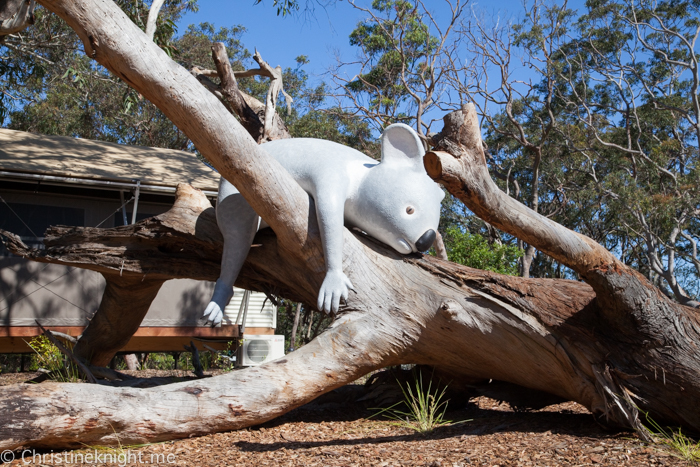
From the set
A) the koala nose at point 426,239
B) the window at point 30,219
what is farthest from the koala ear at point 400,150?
the window at point 30,219

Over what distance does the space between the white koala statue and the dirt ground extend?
0.92 meters

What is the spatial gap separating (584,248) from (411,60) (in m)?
14.7

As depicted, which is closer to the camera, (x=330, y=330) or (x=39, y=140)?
(x=330, y=330)

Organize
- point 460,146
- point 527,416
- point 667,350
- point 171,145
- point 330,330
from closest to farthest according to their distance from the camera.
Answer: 1. point 460,146
2. point 667,350
3. point 330,330
4. point 527,416
5. point 171,145

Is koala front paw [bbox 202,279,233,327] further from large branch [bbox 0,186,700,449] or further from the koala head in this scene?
the koala head

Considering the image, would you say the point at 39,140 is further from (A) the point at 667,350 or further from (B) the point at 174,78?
(A) the point at 667,350

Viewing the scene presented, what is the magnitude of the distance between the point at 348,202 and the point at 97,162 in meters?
6.96

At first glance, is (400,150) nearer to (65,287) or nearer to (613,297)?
(613,297)

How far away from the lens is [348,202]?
166 inches

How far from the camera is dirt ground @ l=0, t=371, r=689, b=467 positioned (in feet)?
9.77

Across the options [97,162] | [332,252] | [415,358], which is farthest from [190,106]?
[97,162]

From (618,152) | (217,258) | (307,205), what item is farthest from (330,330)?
(618,152)

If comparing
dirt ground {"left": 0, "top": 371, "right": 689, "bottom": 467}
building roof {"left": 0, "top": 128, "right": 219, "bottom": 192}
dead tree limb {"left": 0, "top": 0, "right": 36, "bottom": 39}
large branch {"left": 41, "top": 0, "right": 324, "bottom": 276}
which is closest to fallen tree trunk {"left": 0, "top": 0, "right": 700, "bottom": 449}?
large branch {"left": 41, "top": 0, "right": 324, "bottom": 276}

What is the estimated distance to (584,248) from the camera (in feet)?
10.6
